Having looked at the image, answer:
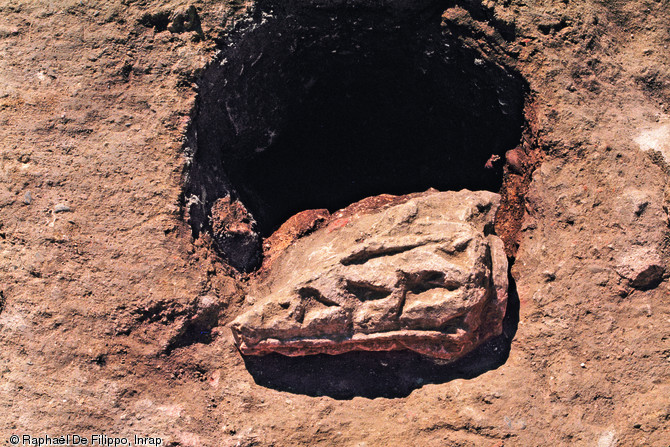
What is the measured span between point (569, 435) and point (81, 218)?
2523mm

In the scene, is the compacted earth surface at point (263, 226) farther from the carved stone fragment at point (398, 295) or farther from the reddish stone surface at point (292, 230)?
the carved stone fragment at point (398, 295)

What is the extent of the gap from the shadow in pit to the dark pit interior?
2.70ft

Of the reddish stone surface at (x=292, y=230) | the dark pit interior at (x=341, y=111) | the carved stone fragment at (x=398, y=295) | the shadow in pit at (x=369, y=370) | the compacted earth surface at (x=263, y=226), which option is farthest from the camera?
the reddish stone surface at (x=292, y=230)

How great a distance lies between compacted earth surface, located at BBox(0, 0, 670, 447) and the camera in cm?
259

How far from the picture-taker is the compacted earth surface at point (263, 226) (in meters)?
2.59

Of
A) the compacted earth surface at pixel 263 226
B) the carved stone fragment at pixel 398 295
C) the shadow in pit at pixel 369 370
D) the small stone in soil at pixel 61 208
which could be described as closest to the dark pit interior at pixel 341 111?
the compacted earth surface at pixel 263 226

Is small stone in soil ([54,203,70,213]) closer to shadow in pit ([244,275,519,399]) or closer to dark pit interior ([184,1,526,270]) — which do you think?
dark pit interior ([184,1,526,270])

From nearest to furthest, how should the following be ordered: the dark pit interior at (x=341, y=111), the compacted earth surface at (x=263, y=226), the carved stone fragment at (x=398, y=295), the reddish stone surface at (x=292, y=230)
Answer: the carved stone fragment at (x=398, y=295) → the compacted earth surface at (x=263, y=226) → the dark pit interior at (x=341, y=111) → the reddish stone surface at (x=292, y=230)

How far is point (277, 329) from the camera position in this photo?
8.41 feet

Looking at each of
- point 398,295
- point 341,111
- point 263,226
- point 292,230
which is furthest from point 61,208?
point 341,111

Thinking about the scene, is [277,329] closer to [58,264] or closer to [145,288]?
[145,288]

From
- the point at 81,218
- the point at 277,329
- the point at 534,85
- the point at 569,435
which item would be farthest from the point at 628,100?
the point at 81,218

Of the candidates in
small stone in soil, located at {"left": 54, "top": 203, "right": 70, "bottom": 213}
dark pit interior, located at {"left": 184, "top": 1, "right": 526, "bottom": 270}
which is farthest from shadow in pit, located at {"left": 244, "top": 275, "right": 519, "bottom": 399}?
small stone in soil, located at {"left": 54, "top": 203, "right": 70, "bottom": 213}

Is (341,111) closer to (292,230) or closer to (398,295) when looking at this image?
(292,230)
